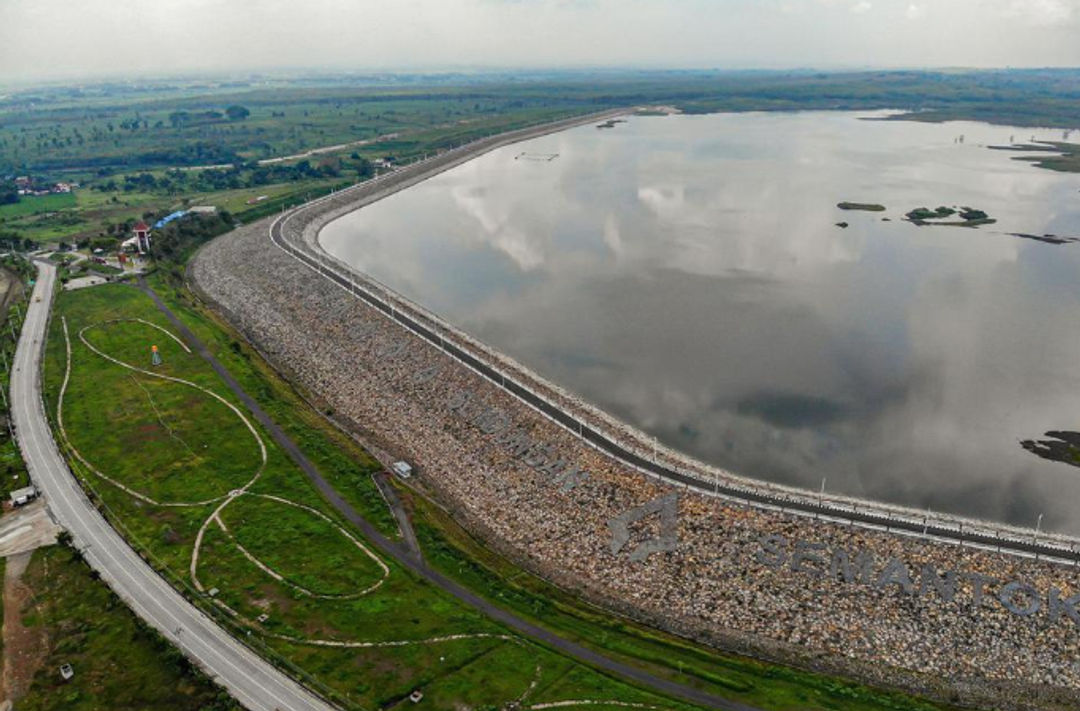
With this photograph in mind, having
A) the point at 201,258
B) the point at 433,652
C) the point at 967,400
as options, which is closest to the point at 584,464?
the point at 433,652

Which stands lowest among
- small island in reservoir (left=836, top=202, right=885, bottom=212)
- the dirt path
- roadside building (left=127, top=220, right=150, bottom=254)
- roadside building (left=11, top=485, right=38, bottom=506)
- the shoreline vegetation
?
the dirt path

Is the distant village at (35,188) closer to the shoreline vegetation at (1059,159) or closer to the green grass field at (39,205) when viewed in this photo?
the green grass field at (39,205)

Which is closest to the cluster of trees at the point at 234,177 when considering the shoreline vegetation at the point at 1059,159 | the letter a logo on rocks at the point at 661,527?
the letter a logo on rocks at the point at 661,527

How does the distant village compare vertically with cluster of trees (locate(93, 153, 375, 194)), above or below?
below

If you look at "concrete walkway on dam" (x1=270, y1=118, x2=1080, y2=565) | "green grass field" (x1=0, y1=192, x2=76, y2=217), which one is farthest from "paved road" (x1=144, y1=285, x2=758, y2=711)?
"green grass field" (x1=0, y1=192, x2=76, y2=217)

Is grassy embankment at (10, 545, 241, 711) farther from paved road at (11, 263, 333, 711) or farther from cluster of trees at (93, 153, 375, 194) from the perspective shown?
cluster of trees at (93, 153, 375, 194)

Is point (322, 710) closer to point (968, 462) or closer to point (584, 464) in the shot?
point (584, 464)
